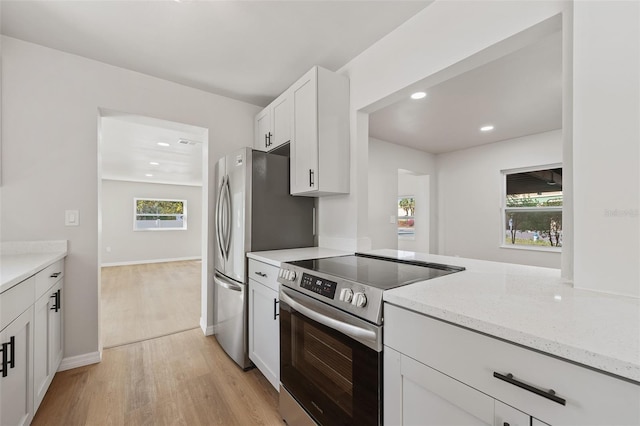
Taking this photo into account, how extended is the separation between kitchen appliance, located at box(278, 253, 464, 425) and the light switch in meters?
1.84

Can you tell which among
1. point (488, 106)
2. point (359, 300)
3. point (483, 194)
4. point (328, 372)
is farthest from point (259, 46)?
point (483, 194)

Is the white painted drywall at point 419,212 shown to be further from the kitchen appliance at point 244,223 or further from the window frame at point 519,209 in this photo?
the kitchen appliance at point 244,223

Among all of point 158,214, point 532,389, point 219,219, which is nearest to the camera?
point 532,389

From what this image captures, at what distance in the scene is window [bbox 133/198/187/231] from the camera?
7520 mm

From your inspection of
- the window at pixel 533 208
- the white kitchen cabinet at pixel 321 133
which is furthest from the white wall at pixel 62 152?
the window at pixel 533 208

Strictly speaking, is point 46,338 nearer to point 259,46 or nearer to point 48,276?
point 48,276

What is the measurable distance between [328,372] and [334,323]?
273 millimetres

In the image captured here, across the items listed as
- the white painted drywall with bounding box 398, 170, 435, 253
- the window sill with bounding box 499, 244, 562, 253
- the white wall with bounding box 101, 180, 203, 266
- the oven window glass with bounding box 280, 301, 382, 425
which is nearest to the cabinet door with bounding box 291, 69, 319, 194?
the oven window glass with bounding box 280, 301, 382, 425

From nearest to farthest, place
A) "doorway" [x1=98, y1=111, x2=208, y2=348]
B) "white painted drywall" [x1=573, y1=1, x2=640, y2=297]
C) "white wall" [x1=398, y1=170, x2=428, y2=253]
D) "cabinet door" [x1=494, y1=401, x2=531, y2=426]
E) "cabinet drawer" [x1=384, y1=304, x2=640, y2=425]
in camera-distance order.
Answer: "cabinet drawer" [x1=384, y1=304, x2=640, y2=425], "cabinet door" [x1=494, y1=401, x2=531, y2=426], "white painted drywall" [x1=573, y1=1, x2=640, y2=297], "doorway" [x1=98, y1=111, x2=208, y2=348], "white wall" [x1=398, y1=170, x2=428, y2=253]

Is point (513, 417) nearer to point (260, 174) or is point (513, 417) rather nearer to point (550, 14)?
point (550, 14)

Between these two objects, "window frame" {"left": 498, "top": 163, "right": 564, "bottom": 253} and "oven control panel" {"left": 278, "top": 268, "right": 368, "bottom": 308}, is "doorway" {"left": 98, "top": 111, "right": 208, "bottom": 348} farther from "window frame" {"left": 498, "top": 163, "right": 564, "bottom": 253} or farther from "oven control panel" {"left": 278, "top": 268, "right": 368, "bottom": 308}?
"window frame" {"left": 498, "top": 163, "right": 564, "bottom": 253}

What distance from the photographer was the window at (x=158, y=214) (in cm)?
752

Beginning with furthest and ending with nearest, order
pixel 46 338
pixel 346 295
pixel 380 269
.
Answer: pixel 46 338 < pixel 380 269 < pixel 346 295

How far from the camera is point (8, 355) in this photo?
1187 millimetres
